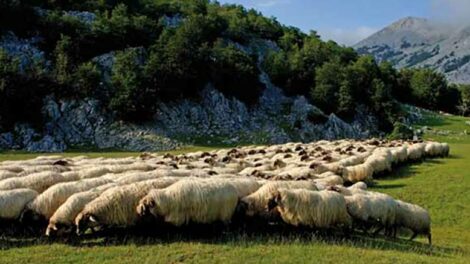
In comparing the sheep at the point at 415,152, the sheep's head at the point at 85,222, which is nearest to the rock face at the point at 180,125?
the sheep at the point at 415,152

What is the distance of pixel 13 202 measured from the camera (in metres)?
15.1

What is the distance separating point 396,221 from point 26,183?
11.5 metres

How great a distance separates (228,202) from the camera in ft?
49.0

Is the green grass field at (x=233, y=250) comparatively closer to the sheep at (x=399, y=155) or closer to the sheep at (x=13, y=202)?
the sheep at (x=13, y=202)

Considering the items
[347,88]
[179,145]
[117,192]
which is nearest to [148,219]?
[117,192]

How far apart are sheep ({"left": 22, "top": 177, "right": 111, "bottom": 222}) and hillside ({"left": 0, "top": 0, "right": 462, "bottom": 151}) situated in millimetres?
44590

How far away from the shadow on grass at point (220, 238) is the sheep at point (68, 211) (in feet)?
0.98

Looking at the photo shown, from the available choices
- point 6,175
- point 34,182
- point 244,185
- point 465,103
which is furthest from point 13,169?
point 465,103

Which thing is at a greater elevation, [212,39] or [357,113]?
[212,39]

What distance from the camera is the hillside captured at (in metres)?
65.1

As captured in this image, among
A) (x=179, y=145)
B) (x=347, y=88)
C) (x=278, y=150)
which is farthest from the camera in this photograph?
(x=347, y=88)

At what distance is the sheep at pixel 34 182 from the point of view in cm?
1673

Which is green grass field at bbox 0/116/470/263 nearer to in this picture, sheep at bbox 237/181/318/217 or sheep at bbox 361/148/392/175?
sheep at bbox 237/181/318/217

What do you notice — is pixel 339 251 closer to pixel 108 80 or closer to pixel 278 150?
pixel 278 150
